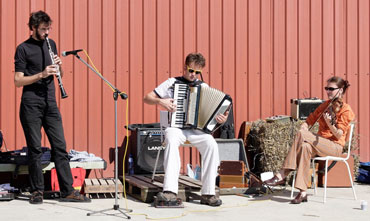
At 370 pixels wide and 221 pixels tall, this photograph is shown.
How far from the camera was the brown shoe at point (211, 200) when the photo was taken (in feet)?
18.2

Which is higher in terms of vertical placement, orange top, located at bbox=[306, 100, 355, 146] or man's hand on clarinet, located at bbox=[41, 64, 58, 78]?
man's hand on clarinet, located at bbox=[41, 64, 58, 78]

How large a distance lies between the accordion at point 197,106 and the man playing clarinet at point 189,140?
63 millimetres

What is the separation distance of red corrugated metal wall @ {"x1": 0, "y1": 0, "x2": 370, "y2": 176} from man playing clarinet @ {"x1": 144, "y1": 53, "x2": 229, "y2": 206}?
1550mm

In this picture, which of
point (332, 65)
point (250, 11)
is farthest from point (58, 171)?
point (332, 65)

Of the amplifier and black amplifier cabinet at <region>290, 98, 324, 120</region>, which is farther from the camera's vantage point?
black amplifier cabinet at <region>290, 98, 324, 120</region>

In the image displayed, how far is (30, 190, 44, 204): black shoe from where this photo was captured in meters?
5.50

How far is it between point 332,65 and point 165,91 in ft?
10.4

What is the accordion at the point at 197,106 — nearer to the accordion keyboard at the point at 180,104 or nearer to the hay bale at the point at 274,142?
the accordion keyboard at the point at 180,104

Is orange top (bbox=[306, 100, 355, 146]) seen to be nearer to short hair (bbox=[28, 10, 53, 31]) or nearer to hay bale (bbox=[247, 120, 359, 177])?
hay bale (bbox=[247, 120, 359, 177])

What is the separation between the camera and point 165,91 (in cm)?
573

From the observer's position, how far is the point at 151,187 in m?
5.73

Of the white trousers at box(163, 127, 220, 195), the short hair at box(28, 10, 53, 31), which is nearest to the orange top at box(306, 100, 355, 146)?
the white trousers at box(163, 127, 220, 195)

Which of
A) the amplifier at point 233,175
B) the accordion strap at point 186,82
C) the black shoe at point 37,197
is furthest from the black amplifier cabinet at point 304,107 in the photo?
the black shoe at point 37,197

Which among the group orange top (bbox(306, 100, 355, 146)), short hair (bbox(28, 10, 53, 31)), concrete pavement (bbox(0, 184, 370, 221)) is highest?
short hair (bbox(28, 10, 53, 31))
